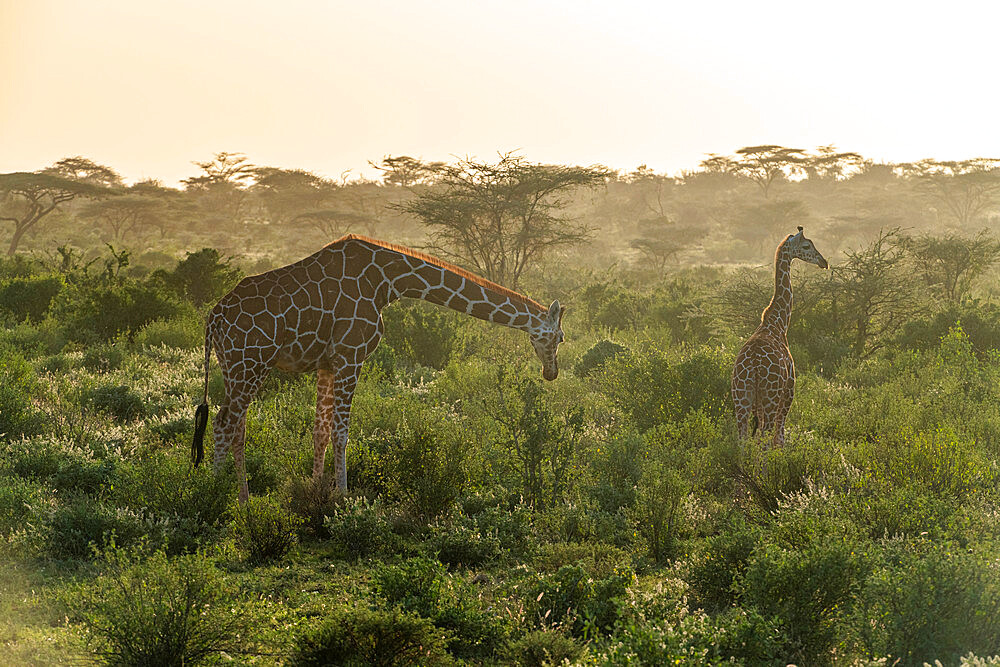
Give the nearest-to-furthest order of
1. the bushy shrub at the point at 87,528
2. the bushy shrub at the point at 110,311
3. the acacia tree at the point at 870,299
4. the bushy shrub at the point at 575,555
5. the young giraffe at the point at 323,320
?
the bushy shrub at the point at 575,555 → the bushy shrub at the point at 87,528 → the young giraffe at the point at 323,320 → the bushy shrub at the point at 110,311 → the acacia tree at the point at 870,299

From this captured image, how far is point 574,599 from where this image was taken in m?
4.98

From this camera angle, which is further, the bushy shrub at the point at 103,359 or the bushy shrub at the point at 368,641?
the bushy shrub at the point at 103,359

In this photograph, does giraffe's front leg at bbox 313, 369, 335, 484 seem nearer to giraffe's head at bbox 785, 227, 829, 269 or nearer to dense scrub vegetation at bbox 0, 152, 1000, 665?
dense scrub vegetation at bbox 0, 152, 1000, 665

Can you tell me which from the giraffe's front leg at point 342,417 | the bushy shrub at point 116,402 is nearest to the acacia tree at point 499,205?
the bushy shrub at point 116,402

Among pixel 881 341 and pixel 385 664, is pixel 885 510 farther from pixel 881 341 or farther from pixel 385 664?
pixel 881 341

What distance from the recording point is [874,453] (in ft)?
24.3

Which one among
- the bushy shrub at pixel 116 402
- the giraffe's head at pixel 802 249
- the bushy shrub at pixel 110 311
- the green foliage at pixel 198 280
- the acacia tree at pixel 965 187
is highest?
the acacia tree at pixel 965 187

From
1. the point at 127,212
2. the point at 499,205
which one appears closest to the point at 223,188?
the point at 127,212

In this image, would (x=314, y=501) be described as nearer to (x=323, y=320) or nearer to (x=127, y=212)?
(x=323, y=320)

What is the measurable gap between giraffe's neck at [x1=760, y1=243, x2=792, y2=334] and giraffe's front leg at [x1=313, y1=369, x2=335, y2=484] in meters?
4.19

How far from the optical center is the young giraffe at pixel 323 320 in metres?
7.04

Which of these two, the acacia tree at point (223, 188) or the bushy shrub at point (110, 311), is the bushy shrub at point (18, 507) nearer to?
the bushy shrub at point (110, 311)

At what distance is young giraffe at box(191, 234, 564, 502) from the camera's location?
704 cm

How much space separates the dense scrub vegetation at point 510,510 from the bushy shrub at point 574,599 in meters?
0.02
